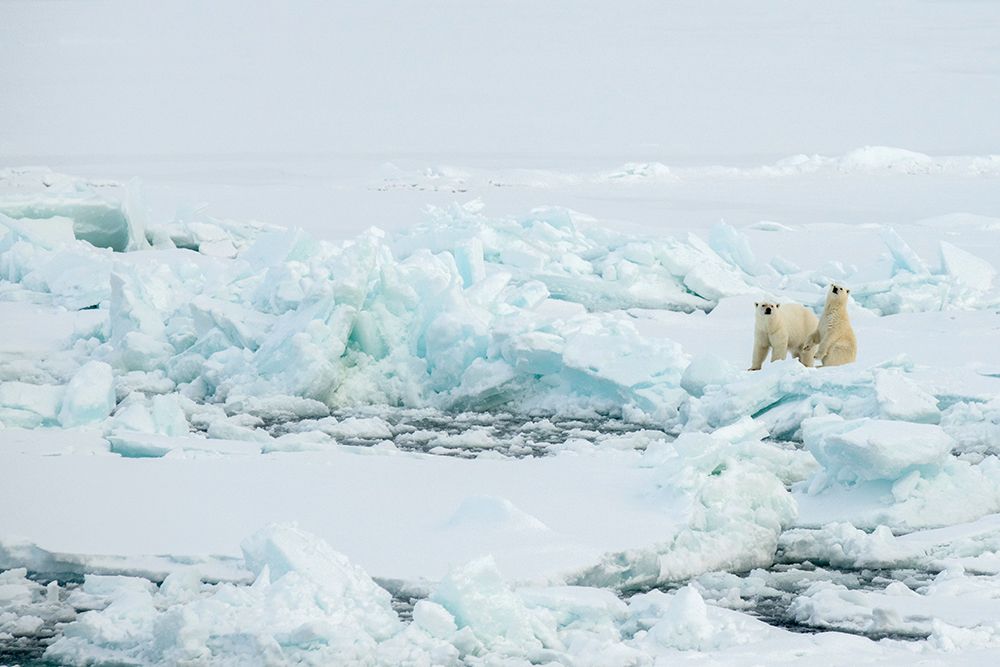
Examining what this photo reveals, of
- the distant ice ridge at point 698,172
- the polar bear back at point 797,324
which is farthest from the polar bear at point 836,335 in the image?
the distant ice ridge at point 698,172

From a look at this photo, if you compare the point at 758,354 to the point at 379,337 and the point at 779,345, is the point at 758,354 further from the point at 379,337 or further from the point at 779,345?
the point at 379,337

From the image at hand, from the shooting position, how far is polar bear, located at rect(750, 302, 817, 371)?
28.1 feet

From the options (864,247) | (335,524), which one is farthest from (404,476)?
(864,247)

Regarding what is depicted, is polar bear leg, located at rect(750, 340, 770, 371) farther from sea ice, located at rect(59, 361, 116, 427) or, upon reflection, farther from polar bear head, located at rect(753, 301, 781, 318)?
sea ice, located at rect(59, 361, 116, 427)

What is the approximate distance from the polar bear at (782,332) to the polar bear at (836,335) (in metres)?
0.18

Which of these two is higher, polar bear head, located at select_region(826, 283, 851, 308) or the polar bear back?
polar bear head, located at select_region(826, 283, 851, 308)

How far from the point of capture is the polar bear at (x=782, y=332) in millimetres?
8578

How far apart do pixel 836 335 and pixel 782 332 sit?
1.30 feet

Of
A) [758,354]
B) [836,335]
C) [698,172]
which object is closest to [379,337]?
[758,354]

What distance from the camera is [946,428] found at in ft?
24.5

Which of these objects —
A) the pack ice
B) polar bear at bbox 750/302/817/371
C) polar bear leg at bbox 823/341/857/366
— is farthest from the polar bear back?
the pack ice

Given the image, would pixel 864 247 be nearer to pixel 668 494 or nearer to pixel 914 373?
pixel 914 373

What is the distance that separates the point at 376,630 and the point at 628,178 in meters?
30.1

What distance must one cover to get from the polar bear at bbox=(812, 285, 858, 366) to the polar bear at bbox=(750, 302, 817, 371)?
18 cm
